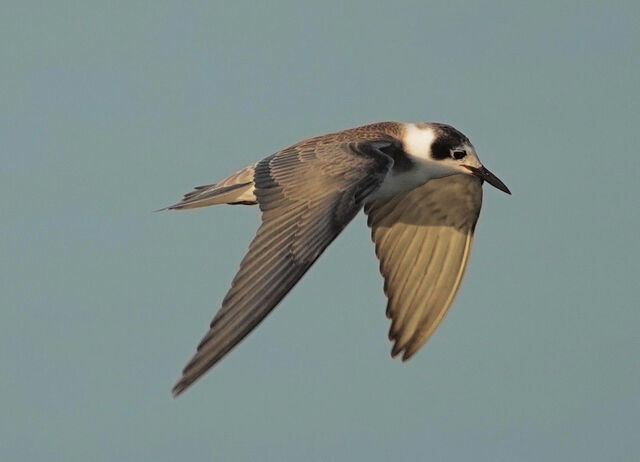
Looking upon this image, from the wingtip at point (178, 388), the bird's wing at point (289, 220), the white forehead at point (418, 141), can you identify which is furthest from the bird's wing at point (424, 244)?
the wingtip at point (178, 388)

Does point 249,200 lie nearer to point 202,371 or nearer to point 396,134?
point 396,134

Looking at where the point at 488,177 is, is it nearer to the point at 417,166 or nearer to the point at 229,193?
the point at 417,166

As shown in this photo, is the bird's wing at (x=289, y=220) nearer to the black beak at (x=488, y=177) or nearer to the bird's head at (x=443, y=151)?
the bird's head at (x=443, y=151)

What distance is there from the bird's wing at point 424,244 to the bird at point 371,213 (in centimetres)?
1

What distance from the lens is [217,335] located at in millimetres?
13734

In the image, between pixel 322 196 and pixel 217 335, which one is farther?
pixel 322 196

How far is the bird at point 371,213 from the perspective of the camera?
14562 mm

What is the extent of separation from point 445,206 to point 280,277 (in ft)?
18.5

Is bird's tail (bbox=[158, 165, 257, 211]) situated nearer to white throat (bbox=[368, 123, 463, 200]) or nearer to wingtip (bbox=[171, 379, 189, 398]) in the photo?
white throat (bbox=[368, 123, 463, 200])

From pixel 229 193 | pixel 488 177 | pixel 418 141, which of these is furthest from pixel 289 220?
pixel 488 177

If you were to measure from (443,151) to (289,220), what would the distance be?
3662 mm

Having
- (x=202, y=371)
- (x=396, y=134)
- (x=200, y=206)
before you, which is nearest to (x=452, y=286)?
(x=396, y=134)

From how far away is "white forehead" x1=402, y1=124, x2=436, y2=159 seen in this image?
61.4ft

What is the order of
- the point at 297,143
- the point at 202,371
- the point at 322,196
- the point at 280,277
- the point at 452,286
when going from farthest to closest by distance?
the point at 452,286, the point at 297,143, the point at 322,196, the point at 280,277, the point at 202,371
